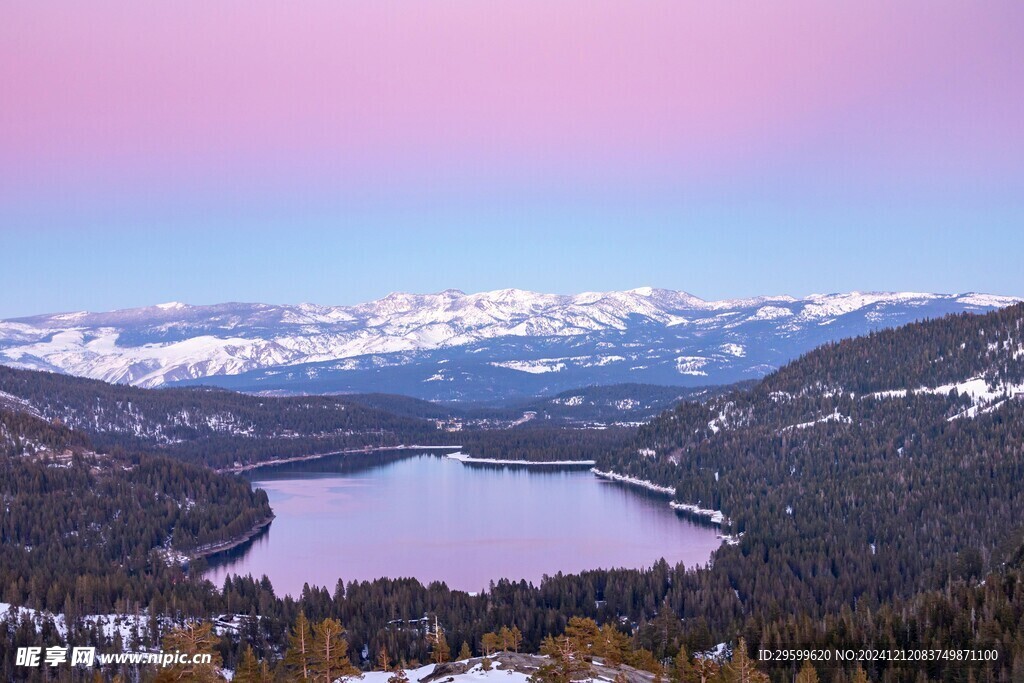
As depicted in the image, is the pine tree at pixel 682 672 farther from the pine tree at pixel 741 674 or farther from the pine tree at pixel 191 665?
the pine tree at pixel 191 665

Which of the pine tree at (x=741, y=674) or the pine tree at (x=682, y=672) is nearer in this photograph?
the pine tree at (x=741, y=674)

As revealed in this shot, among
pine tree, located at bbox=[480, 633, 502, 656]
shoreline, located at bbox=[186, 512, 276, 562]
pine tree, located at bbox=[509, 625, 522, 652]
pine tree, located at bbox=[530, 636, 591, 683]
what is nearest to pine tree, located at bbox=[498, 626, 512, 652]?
pine tree, located at bbox=[509, 625, 522, 652]

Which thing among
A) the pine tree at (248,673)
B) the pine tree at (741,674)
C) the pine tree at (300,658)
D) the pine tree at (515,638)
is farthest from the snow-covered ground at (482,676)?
the pine tree at (515,638)

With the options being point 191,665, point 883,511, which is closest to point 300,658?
point 191,665

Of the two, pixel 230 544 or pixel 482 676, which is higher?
pixel 482 676

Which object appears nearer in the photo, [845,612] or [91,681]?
[91,681]

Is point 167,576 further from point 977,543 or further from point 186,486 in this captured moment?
point 977,543

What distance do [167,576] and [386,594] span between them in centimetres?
2819

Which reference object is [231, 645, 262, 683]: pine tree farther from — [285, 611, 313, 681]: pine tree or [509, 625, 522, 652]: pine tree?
[509, 625, 522, 652]: pine tree

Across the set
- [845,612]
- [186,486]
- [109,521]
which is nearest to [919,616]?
[845,612]

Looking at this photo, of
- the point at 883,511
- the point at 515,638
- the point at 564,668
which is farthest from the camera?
the point at 883,511

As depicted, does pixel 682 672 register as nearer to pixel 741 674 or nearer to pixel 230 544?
pixel 741 674

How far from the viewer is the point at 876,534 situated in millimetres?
144375

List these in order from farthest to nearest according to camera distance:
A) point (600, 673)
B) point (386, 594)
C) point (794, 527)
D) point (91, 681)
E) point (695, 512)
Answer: point (695, 512), point (794, 527), point (386, 594), point (91, 681), point (600, 673)
